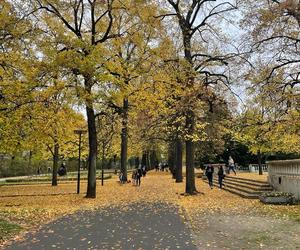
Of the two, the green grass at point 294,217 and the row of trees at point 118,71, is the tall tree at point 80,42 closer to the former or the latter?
the row of trees at point 118,71

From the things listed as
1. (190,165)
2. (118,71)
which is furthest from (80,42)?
(190,165)

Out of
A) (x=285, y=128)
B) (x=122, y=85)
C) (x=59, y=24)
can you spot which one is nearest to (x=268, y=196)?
(x=285, y=128)

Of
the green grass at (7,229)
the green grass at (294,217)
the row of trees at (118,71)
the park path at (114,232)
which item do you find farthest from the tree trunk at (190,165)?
the green grass at (7,229)

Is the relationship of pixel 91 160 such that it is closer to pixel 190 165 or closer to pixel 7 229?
pixel 190 165

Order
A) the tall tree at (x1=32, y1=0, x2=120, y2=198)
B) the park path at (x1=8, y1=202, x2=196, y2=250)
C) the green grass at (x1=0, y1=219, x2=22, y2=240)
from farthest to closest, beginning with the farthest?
the tall tree at (x1=32, y1=0, x2=120, y2=198), the green grass at (x1=0, y1=219, x2=22, y2=240), the park path at (x1=8, y1=202, x2=196, y2=250)

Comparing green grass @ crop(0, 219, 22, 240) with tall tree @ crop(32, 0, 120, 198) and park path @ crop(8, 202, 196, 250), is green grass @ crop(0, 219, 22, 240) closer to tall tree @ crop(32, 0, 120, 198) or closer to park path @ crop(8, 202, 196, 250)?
park path @ crop(8, 202, 196, 250)

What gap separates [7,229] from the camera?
11836 mm

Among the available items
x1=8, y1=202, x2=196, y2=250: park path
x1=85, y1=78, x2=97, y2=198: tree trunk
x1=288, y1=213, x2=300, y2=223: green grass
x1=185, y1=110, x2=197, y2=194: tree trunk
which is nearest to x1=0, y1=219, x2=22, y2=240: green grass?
x1=8, y1=202, x2=196, y2=250: park path

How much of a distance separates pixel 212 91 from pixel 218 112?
898 cm

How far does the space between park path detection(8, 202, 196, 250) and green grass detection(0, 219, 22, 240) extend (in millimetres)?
568

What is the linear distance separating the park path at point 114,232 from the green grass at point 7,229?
22.4 inches

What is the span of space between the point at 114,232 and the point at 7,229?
9.39 ft

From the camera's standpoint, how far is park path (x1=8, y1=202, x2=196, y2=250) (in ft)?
31.9

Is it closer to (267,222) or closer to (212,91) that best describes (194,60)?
(212,91)
